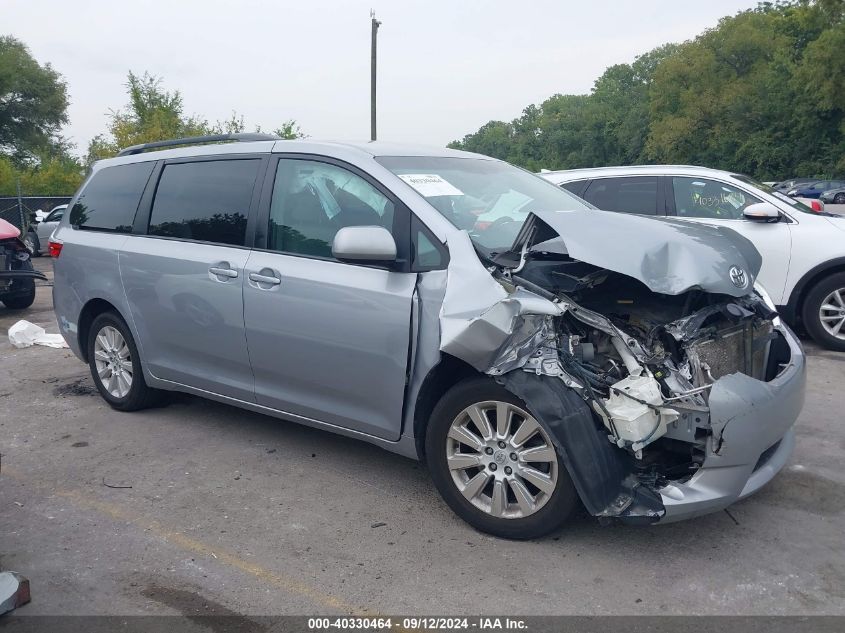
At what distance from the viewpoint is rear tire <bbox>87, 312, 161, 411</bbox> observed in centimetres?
543

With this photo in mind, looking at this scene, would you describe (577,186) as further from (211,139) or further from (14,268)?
(14,268)

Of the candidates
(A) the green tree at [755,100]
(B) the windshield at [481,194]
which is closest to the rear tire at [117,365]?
(B) the windshield at [481,194]

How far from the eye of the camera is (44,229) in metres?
19.2

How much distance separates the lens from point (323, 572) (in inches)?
133

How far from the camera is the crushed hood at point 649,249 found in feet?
11.2

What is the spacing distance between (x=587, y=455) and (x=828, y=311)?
490cm

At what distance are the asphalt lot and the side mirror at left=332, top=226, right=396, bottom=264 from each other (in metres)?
1.29

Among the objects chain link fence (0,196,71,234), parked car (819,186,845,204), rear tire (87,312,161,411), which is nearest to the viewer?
rear tire (87,312,161,411)

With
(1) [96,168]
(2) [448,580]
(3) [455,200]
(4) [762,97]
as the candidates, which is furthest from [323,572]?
(4) [762,97]

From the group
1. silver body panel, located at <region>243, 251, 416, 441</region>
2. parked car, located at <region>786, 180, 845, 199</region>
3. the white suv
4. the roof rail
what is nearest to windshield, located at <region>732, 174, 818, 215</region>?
the white suv

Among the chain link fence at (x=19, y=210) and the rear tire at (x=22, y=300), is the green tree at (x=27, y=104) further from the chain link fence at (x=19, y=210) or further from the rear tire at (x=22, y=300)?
the rear tire at (x=22, y=300)

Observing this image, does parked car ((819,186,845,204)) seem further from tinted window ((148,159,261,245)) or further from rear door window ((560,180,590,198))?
tinted window ((148,159,261,245))

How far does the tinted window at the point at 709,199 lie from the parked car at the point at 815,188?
32884mm

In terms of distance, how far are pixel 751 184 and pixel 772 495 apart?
425 centimetres
